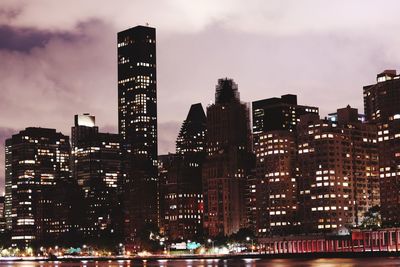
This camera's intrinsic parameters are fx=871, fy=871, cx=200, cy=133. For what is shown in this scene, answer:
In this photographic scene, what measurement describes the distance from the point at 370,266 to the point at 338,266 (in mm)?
9495

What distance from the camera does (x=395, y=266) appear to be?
184 metres

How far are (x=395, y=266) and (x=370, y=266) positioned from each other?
850cm

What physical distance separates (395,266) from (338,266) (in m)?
17.9

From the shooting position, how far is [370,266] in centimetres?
19188

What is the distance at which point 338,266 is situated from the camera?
199 meters

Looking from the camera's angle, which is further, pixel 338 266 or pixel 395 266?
pixel 338 266
